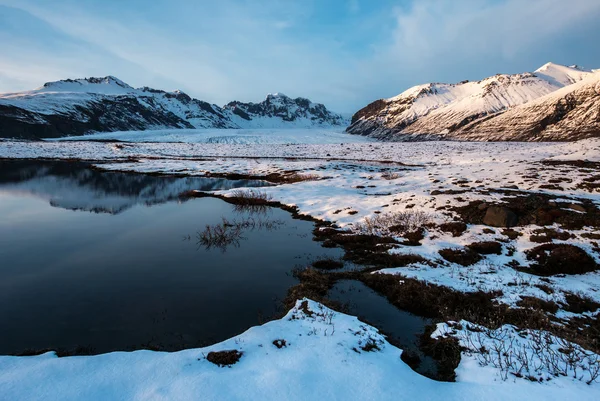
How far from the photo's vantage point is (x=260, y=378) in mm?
6449

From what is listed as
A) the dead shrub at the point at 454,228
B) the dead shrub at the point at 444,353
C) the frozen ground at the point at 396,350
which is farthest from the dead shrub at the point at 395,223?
the dead shrub at the point at 444,353

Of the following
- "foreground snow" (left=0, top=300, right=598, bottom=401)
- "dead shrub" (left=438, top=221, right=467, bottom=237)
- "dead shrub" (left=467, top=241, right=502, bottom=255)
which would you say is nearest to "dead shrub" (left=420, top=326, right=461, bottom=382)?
"foreground snow" (left=0, top=300, right=598, bottom=401)

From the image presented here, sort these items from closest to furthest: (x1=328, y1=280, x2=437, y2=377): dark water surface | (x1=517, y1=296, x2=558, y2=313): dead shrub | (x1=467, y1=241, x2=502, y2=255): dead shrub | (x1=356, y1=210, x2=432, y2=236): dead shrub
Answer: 1. (x1=328, y1=280, x2=437, y2=377): dark water surface
2. (x1=517, y1=296, x2=558, y2=313): dead shrub
3. (x1=467, y1=241, x2=502, y2=255): dead shrub
4. (x1=356, y1=210, x2=432, y2=236): dead shrub

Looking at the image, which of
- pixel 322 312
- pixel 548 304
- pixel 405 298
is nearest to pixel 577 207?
pixel 548 304

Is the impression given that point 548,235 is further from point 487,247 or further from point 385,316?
point 385,316

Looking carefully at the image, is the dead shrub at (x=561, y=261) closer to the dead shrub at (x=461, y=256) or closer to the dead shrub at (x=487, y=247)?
the dead shrub at (x=487, y=247)

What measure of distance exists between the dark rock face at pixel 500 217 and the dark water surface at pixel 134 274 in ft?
28.5

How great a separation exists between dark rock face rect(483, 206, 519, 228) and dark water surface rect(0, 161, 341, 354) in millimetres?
8702

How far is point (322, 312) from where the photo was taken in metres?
9.71

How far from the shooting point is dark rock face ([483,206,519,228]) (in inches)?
665

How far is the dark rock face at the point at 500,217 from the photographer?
16891 millimetres

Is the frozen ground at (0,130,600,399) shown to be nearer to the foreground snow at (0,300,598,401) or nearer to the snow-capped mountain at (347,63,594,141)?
the foreground snow at (0,300,598,401)

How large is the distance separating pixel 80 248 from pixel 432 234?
1822cm

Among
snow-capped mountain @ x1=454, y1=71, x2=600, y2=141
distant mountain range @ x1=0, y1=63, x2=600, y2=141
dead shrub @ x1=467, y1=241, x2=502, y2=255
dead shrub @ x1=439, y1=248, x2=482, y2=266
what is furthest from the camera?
distant mountain range @ x1=0, y1=63, x2=600, y2=141
